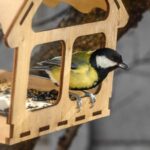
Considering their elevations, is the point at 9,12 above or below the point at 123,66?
above

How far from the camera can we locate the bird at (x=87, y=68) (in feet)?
9.43

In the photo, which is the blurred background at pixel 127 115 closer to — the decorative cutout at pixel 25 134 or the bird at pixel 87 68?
the bird at pixel 87 68

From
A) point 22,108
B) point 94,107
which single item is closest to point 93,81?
point 94,107

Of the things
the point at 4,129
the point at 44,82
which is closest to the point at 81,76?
the point at 44,82

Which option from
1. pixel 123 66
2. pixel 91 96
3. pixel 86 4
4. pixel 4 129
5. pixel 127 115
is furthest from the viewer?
pixel 127 115

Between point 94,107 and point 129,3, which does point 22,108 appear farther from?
point 129,3

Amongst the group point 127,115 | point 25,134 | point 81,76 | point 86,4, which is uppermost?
point 86,4

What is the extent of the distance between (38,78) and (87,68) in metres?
0.28

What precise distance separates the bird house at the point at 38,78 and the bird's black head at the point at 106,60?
89 millimetres

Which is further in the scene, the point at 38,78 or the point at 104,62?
the point at 38,78

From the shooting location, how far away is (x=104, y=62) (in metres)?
2.90

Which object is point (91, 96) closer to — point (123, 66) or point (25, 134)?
point (123, 66)

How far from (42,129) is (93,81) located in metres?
0.28

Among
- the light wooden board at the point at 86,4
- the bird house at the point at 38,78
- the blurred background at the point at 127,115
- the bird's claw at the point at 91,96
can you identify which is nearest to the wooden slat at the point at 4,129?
the bird house at the point at 38,78
